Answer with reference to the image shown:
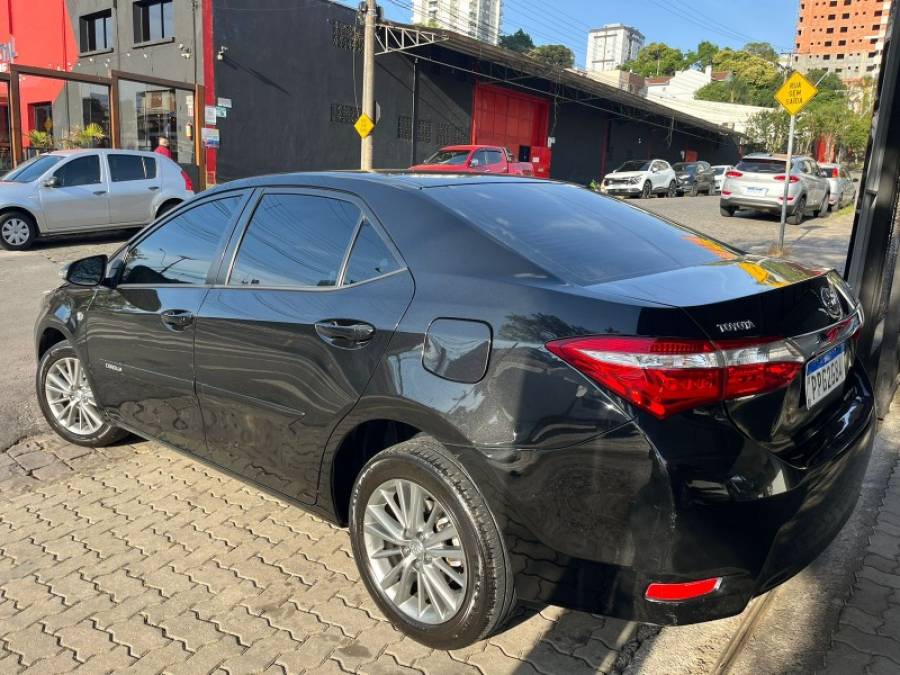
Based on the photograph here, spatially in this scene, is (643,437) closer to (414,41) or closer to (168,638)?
(168,638)

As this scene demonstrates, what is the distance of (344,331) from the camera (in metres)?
2.66

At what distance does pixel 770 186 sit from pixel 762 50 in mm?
109126

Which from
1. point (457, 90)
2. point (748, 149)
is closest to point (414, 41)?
point (457, 90)

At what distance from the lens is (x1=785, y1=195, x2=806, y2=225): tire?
18.0 metres

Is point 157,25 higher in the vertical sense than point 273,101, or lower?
higher

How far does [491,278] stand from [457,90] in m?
27.7

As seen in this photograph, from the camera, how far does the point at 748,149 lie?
61.8 m

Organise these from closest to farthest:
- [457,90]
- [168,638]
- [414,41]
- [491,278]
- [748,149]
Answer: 1. [491,278]
2. [168,638]
3. [414,41]
4. [457,90]
5. [748,149]

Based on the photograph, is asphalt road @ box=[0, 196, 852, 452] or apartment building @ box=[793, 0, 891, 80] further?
apartment building @ box=[793, 0, 891, 80]

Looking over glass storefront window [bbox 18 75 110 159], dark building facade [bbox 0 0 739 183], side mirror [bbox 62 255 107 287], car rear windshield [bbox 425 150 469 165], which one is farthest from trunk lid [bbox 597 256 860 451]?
dark building facade [bbox 0 0 739 183]

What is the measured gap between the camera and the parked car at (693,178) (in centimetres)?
3309

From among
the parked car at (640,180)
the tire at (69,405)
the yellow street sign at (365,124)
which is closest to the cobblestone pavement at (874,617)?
the tire at (69,405)

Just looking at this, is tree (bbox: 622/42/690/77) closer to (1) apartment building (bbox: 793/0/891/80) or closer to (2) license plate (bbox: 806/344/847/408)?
(1) apartment building (bbox: 793/0/891/80)

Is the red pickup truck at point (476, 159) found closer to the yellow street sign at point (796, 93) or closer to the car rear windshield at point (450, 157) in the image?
the car rear windshield at point (450, 157)
